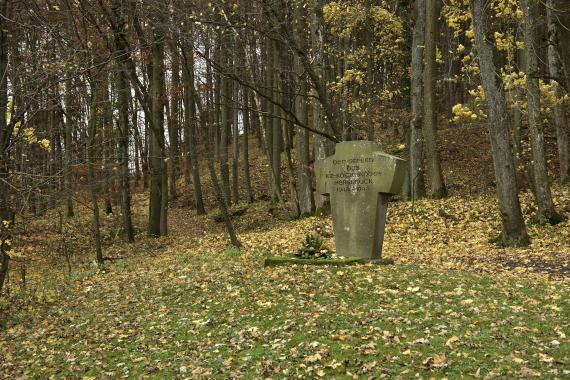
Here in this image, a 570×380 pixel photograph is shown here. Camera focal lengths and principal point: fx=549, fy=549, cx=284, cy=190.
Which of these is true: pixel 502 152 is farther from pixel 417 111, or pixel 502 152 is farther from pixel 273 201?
pixel 273 201

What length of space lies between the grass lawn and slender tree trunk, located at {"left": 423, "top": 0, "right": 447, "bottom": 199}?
30.2 ft

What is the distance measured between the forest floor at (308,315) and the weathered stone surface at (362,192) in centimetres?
83

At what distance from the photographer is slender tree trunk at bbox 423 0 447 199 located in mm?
19016

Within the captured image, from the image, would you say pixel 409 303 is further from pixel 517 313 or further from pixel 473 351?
pixel 473 351

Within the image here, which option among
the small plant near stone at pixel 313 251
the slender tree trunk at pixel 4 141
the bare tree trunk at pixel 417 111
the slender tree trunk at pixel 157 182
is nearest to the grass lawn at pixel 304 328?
the small plant near stone at pixel 313 251

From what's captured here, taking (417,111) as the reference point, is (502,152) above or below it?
below

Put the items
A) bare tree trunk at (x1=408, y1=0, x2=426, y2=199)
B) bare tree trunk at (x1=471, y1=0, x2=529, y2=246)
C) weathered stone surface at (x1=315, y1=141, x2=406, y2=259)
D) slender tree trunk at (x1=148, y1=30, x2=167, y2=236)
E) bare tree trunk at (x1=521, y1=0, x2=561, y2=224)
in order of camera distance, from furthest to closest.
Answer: slender tree trunk at (x1=148, y1=30, x2=167, y2=236) → bare tree trunk at (x1=408, y1=0, x2=426, y2=199) → bare tree trunk at (x1=521, y1=0, x2=561, y2=224) → bare tree trunk at (x1=471, y1=0, x2=529, y2=246) → weathered stone surface at (x1=315, y1=141, x2=406, y2=259)

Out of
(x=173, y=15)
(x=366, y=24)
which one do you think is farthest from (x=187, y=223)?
(x=173, y=15)

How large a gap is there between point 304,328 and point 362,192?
4.83 meters

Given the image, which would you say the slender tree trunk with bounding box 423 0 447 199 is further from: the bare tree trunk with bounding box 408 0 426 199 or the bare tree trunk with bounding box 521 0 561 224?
the bare tree trunk with bounding box 521 0 561 224

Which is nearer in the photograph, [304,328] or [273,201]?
[304,328]

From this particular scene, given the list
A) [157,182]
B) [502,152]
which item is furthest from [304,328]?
[157,182]

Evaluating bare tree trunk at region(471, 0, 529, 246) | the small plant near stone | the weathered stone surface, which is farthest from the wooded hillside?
the weathered stone surface

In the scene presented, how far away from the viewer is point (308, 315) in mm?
7684
